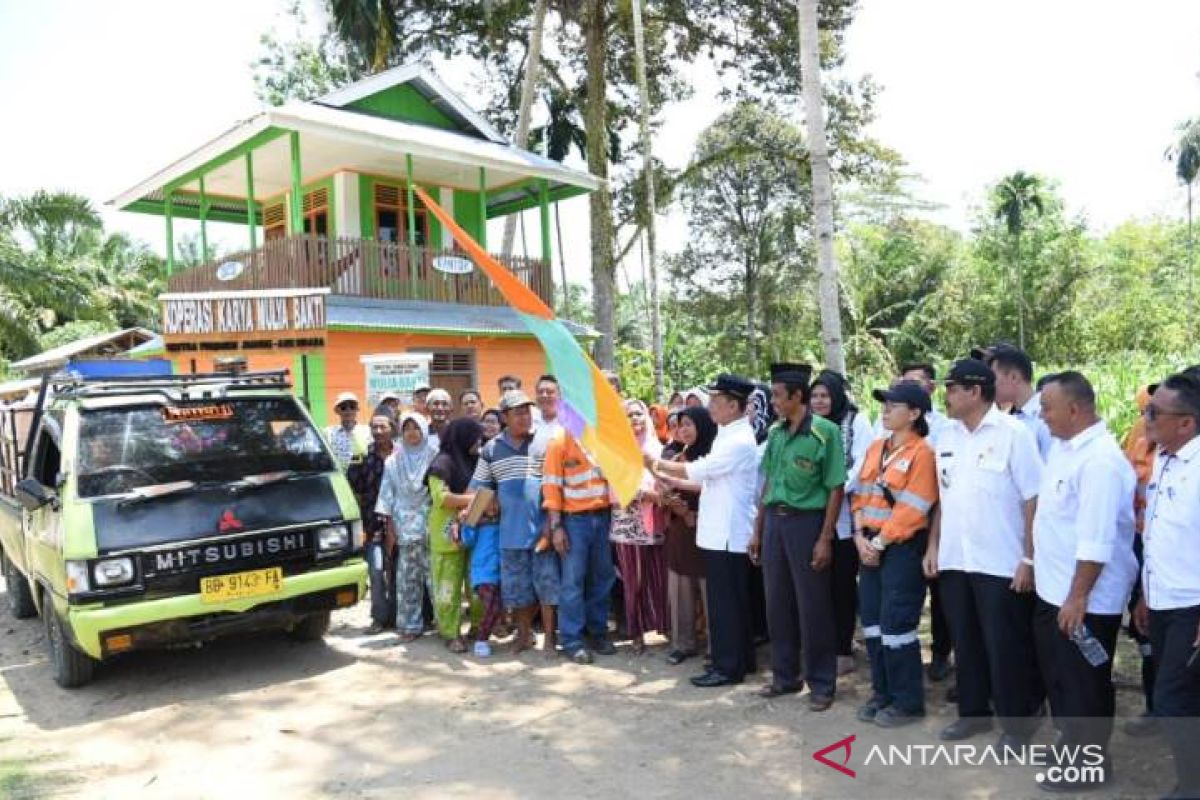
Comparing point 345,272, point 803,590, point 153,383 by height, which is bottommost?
point 803,590

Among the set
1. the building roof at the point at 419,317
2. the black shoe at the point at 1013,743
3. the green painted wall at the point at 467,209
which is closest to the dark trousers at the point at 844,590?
the black shoe at the point at 1013,743

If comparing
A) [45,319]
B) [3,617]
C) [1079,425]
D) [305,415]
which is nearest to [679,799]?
[1079,425]

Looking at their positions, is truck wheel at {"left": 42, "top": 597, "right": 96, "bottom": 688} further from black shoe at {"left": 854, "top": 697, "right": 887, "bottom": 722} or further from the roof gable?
the roof gable

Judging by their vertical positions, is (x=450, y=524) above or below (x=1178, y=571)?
below

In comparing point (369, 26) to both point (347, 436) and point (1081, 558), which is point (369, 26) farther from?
point (1081, 558)

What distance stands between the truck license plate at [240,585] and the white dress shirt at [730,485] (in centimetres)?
258

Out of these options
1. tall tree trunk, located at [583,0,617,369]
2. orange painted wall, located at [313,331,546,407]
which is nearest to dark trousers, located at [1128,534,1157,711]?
orange painted wall, located at [313,331,546,407]

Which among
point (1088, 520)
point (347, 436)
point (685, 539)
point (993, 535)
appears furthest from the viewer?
point (347, 436)

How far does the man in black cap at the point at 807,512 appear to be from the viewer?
15.4 feet

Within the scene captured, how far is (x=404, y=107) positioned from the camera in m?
17.2

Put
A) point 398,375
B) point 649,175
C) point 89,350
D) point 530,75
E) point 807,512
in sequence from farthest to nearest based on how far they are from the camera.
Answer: point 89,350 → point 530,75 → point 649,175 → point 398,375 → point 807,512

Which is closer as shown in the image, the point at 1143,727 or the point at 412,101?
the point at 1143,727

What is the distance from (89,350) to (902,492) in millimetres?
21158

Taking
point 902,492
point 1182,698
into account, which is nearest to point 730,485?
point 902,492
